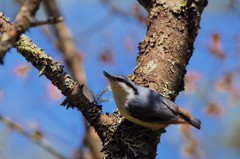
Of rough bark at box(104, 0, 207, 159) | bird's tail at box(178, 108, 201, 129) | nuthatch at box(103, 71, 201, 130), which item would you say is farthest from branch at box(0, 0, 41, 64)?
bird's tail at box(178, 108, 201, 129)

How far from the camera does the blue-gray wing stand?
2.30 m

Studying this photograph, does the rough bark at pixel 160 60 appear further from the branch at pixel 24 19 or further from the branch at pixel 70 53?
the branch at pixel 70 53

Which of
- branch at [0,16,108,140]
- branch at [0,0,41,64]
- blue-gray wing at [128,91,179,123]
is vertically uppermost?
blue-gray wing at [128,91,179,123]

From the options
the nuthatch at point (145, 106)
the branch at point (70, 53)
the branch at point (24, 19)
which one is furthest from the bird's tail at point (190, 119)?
the branch at point (70, 53)

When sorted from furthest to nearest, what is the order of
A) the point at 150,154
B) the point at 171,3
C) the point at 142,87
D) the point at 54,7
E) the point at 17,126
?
the point at 54,7, the point at 17,126, the point at 171,3, the point at 142,87, the point at 150,154

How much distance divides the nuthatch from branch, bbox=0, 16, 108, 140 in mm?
233

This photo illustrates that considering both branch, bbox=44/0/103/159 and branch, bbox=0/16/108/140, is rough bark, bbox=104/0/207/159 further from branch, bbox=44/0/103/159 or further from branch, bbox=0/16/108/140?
branch, bbox=44/0/103/159

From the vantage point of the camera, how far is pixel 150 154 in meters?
2.02

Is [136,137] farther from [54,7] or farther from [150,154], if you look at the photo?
[54,7]

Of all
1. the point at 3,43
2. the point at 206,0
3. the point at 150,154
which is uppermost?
the point at 206,0

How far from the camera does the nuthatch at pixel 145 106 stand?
89.7 inches

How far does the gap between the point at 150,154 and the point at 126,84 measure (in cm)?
57

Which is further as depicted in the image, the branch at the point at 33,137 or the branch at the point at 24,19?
the branch at the point at 33,137

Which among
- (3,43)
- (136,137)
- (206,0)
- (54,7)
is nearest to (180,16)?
(206,0)
